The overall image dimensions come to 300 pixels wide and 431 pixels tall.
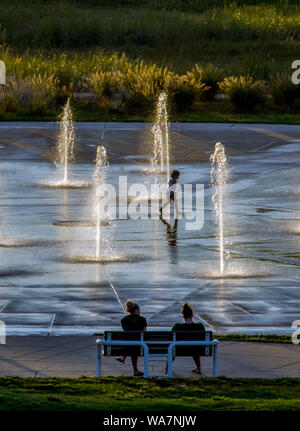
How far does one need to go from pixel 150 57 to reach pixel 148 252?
119ft

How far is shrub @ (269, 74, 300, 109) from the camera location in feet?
130

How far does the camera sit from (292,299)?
14.1 metres

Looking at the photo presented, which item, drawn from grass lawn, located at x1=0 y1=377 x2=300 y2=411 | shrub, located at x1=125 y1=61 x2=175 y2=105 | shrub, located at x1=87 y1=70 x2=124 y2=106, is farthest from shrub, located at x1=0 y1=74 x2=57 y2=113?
grass lawn, located at x1=0 y1=377 x2=300 y2=411

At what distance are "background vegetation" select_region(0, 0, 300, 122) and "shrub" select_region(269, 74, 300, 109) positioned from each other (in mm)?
39

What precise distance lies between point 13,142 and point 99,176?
20.0 feet

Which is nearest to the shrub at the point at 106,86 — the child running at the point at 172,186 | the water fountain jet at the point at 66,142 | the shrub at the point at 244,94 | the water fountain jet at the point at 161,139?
the water fountain jet at the point at 161,139

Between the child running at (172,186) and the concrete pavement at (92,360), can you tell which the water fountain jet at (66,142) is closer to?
the child running at (172,186)

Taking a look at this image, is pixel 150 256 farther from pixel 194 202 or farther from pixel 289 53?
pixel 289 53

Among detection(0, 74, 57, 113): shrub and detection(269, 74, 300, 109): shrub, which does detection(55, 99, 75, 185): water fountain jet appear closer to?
detection(0, 74, 57, 113): shrub

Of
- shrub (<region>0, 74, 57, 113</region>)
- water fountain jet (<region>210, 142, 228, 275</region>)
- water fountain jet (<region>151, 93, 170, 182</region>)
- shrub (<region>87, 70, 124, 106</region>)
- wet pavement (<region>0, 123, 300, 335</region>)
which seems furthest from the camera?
shrub (<region>87, 70, 124, 106</region>)

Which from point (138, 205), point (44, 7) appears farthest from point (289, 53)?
point (138, 205)

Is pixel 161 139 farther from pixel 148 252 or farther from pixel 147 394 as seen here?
pixel 147 394

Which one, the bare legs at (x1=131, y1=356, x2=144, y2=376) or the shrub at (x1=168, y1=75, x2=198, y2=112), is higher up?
the shrub at (x1=168, y1=75, x2=198, y2=112)

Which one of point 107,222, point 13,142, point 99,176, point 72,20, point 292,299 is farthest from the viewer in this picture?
point 72,20
